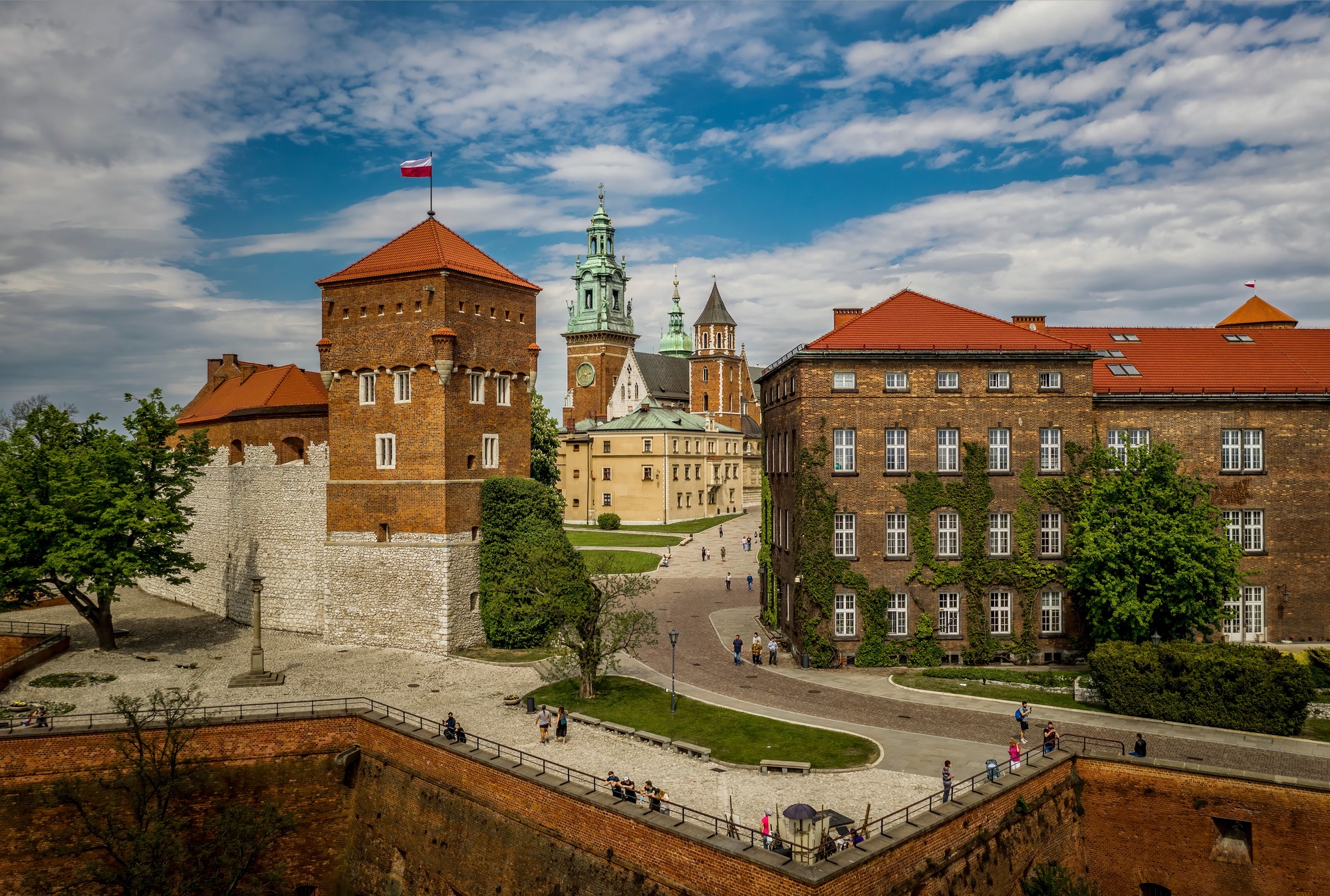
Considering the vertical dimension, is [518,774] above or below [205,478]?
below

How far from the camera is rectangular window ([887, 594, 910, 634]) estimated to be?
36188mm

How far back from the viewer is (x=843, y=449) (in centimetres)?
3684

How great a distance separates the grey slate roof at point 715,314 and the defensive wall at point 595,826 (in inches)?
3548

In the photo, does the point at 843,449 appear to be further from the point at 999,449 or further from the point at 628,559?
the point at 628,559

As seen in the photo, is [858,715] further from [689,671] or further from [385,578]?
[385,578]

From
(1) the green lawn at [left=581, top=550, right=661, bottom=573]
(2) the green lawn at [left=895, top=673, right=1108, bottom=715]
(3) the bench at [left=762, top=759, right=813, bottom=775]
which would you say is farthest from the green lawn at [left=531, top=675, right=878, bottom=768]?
(1) the green lawn at [left=581, top=550, right=661, bottom=573]

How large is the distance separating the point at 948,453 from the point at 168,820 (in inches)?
1191

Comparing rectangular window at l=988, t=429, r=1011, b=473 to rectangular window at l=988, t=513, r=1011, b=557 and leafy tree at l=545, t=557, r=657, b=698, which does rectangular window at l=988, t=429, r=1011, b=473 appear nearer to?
rectangular window at l=988, t=513, r=1011, b=557

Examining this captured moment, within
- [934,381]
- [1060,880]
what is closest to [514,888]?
[1060,880]

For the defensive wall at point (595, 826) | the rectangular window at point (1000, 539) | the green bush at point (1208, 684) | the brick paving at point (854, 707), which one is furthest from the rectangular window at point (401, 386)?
the green bush at point (1208, 684)

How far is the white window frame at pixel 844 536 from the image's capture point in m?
36.4

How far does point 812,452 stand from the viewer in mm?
36719

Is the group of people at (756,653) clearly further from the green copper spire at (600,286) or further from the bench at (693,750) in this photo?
the green copper spire at (600,286)

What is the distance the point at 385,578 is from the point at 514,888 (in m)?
19.5
